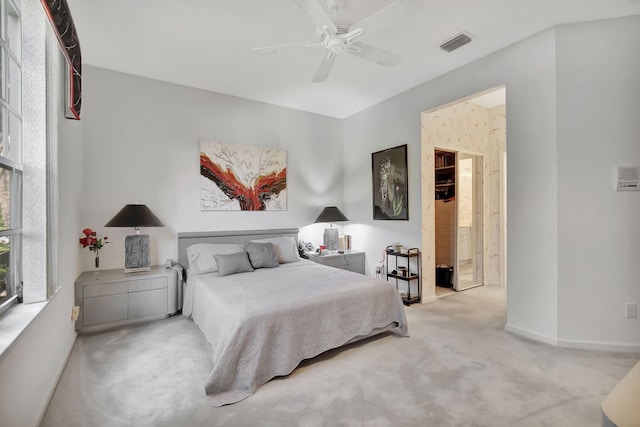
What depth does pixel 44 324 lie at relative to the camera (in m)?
1.91

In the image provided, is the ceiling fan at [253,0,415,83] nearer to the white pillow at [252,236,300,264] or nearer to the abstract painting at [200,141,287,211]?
the abstract painting at [200,141,287,211]

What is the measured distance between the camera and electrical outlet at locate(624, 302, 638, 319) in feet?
8.52

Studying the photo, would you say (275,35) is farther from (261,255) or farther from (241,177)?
(261,255)

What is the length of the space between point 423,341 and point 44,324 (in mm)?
2942

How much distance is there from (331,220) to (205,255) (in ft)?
6.24

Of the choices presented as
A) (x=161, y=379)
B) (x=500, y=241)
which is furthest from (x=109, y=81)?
(x=500, y=241)

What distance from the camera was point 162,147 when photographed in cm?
380

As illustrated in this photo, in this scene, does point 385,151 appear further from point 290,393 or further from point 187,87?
point 290,393

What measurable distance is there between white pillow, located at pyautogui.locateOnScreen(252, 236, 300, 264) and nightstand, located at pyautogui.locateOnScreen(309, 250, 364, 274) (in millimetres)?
398

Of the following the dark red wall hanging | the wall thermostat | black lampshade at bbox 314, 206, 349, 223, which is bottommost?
black lampshade at bbox 314, 206, 349, 223

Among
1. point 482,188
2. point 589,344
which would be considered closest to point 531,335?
point 589,344

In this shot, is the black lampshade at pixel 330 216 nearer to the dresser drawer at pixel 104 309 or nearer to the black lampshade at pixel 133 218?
the black lampshade at pixel 133 218

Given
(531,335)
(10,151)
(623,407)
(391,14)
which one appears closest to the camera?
→ (623,407)

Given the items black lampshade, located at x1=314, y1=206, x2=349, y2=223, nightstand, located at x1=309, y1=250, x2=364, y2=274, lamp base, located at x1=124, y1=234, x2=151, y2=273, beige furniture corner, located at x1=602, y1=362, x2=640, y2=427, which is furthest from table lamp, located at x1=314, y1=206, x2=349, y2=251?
beige furniture corner, located at x1=602, y1=362, x2=640, y2=427
